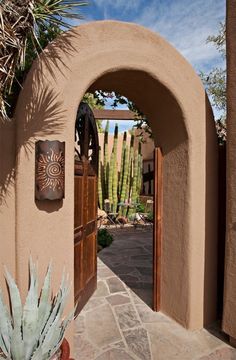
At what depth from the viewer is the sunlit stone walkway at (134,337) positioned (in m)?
3.32

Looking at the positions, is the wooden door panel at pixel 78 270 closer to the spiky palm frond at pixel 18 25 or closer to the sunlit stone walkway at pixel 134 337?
the sunlit stone walkway at pixel 134 337

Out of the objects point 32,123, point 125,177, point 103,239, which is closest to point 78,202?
point 32,123

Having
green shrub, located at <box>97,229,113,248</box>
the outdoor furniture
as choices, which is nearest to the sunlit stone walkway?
green shrub, located at <box>97,229,113,248</box>

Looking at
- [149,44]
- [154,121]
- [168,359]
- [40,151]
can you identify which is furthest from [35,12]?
[168,359]

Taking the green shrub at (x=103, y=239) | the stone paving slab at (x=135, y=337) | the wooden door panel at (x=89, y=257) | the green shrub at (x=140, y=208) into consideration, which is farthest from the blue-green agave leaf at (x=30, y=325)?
the green shrub at (x=140, y=208)

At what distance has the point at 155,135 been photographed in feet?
14.7

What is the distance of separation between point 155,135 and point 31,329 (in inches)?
124

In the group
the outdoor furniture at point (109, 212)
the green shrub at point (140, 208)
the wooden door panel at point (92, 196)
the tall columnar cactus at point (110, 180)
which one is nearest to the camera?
the wooden door panel at point (92, 196)

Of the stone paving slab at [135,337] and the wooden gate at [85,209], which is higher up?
the wooden gate at [85,209]

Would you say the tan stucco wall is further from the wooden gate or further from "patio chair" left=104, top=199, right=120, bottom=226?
"patio chair" left=104, top=199, right=120, bottom=226

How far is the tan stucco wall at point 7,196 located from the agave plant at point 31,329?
13.1 inches

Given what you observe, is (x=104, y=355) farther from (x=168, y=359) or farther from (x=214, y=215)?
(x=214, y=215)

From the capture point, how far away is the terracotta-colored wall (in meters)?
3.38

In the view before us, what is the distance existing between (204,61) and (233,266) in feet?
30.0
